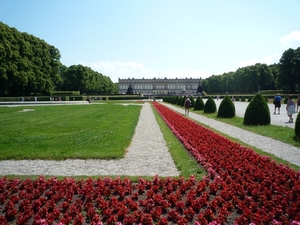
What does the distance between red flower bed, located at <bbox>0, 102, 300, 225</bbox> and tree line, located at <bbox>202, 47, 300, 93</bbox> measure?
2300 inches

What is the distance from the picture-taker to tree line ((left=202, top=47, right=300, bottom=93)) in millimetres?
56688

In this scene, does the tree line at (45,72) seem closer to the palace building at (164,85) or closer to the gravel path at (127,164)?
the gravel path at (127,164)

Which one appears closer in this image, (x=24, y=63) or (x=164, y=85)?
(x=24, y=63)

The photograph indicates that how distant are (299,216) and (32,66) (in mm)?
50423

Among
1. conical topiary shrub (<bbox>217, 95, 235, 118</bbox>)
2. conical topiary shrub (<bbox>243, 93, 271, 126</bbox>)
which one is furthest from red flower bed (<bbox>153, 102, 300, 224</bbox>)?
conical topiary shrub (<bbox>217, 95, 235, 118</bbox>)

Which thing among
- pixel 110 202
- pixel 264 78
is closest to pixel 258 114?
pixel 110 202

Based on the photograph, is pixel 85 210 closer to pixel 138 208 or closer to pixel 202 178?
pixel 138 208

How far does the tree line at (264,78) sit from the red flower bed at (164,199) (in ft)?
192

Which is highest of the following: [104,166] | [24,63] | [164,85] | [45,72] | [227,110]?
[24,63]

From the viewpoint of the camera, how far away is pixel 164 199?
459 cm

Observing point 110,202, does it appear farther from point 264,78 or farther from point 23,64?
point 264,78

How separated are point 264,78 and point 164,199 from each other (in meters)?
77.4

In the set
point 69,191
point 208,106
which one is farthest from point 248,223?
point 208,106

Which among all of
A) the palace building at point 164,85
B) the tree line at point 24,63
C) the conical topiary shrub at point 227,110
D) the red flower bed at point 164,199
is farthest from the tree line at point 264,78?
the red flower bed at point 164,199
